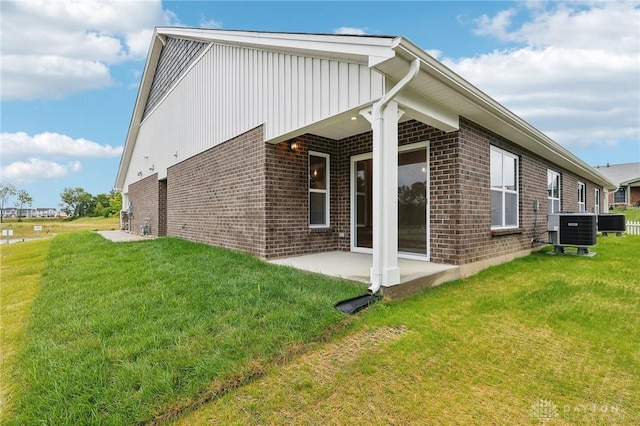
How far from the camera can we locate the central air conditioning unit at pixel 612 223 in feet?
37.4

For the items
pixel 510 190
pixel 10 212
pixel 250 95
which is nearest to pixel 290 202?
pixel 250 95

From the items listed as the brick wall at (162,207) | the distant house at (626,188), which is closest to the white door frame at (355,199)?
the brick wall at (162,207)

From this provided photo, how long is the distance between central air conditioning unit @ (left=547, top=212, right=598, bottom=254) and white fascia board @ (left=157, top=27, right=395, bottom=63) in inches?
254

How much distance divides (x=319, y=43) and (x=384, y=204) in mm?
2524

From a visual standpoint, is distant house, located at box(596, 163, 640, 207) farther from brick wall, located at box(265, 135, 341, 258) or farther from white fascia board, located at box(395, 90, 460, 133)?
brick wall, located at box(265, 135, 341, 258)

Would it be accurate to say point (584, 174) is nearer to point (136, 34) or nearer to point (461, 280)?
point (461, 280)

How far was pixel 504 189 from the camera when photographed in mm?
6645

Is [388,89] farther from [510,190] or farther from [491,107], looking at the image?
[510,190]

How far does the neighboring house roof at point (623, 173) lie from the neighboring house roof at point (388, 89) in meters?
28.7

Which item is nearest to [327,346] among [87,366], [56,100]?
[87,366]

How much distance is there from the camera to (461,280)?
16.2 feet

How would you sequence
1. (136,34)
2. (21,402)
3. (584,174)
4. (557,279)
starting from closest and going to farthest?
1. (21,402)
2. (557,279)
3. (584,174)
4. (136,34)

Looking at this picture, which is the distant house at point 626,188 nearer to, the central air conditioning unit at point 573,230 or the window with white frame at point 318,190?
the central air conditioning unit at point 573,230

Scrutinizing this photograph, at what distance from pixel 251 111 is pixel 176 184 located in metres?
5.56
